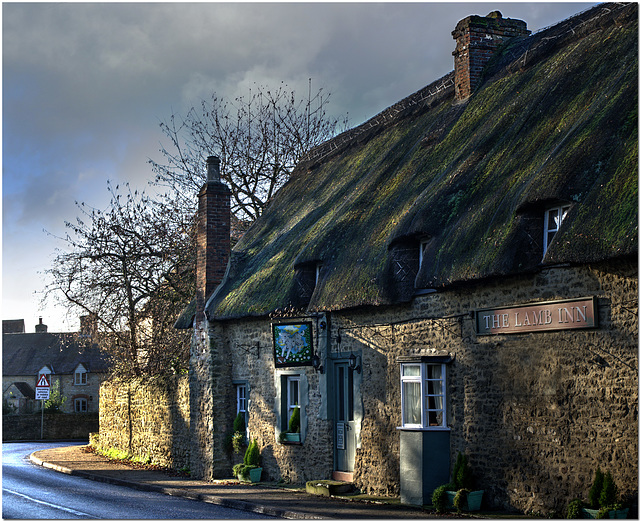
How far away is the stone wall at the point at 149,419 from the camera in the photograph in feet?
71.4

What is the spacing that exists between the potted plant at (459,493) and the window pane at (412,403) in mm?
1126

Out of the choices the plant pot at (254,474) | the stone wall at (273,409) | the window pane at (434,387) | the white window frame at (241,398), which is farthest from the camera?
the white window frame at (241,398)

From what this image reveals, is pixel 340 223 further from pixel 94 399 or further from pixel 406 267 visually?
pixel 94 399

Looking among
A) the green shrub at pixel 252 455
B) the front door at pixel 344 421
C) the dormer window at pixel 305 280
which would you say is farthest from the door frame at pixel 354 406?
the green shrub at pixel 252 455

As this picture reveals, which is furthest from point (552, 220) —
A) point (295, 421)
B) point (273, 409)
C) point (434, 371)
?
point (273, 409)

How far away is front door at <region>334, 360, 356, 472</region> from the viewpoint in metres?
16.3

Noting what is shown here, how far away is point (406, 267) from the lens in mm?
14695

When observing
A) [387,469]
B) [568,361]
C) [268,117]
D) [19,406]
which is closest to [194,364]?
[387,469]

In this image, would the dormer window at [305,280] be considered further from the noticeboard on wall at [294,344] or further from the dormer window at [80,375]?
the dormer window at [80,375]

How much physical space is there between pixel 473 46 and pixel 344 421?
9.24 metres

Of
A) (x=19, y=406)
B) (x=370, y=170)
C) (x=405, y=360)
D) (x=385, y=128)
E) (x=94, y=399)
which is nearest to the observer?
(x=405, y=360)

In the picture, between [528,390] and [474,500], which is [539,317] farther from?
[474,500]

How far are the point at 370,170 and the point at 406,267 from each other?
20.1 feet

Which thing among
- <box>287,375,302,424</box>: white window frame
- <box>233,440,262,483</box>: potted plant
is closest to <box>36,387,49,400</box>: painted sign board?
<box>233,440,262,483</box>: potted plant
